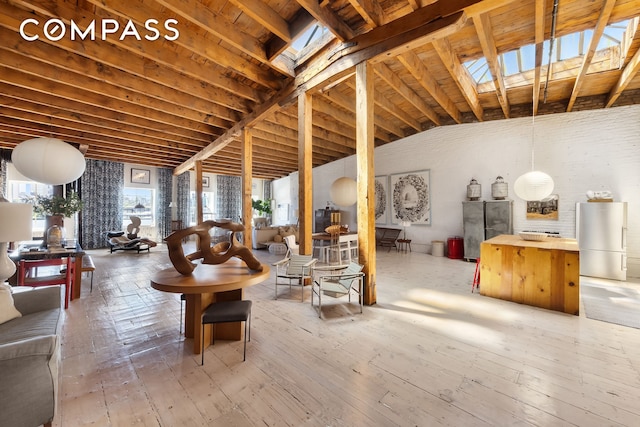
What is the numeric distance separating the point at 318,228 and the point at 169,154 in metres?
5.69

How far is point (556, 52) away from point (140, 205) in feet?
40.4

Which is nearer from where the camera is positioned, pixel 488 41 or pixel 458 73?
pixel 488 41

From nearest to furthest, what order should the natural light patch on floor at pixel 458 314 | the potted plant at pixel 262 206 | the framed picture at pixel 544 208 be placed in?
1. the natural light patch on floor at pixel 458 314
2. the framed picture at pixel 544 208
3. the potted plant at pixel 262 206

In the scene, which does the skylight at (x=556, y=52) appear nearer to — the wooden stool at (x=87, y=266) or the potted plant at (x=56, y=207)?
the wooden stool at (x=87, y=266)

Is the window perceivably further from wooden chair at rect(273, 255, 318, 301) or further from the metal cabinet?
the metal cabinet

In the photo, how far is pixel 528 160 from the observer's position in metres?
6.11

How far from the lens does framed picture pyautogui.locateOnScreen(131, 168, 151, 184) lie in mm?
9816

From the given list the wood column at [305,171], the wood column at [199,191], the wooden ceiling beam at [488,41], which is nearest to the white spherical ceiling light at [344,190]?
the wood column at [305,171]

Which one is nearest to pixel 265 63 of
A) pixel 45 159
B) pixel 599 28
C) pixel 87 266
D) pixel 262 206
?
pixel 45 159

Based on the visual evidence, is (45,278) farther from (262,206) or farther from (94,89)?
(262,206)

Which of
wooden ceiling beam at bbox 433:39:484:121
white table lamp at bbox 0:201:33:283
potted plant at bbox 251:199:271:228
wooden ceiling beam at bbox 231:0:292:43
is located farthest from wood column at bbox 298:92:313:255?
potted plant at bbox 251:199:271:228

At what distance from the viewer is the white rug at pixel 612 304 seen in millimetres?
2998

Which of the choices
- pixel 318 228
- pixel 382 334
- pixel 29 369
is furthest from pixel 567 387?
pixel 318 228

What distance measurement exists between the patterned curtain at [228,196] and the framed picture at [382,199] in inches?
243
